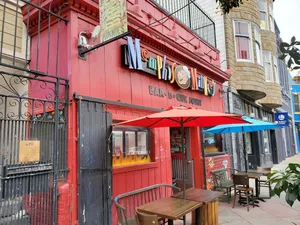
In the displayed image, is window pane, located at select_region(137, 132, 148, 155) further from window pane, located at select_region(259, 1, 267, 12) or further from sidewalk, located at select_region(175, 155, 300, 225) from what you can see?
window pane, located at select_region(259, 1, 267, 12)

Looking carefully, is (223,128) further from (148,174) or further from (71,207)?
(71,207)

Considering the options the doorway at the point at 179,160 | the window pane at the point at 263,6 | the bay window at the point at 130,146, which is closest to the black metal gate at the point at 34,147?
the bay window at the point at 130,146

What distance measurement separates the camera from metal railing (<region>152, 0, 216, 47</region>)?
7742 mm

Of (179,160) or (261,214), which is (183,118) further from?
(179,160)

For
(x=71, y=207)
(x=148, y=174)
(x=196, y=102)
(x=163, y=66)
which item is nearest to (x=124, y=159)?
(x=148, y=174)

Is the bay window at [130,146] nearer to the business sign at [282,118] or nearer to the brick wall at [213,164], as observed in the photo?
the brick wall at [213,164]

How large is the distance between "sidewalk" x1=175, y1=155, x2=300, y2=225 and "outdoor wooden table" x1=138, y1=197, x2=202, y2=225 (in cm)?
159

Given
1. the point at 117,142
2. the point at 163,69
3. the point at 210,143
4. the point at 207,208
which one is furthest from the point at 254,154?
the point at 117,142

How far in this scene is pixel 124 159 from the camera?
5.33 m

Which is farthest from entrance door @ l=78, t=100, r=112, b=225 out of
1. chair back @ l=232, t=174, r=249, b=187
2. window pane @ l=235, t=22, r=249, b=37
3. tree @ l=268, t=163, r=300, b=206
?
window pane @ l=235, t=22, r=249, b=37

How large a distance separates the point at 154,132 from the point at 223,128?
2.44 metres

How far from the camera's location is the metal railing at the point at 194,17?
7.74 meters

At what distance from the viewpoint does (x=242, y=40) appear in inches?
458

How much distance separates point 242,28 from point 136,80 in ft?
28.1
